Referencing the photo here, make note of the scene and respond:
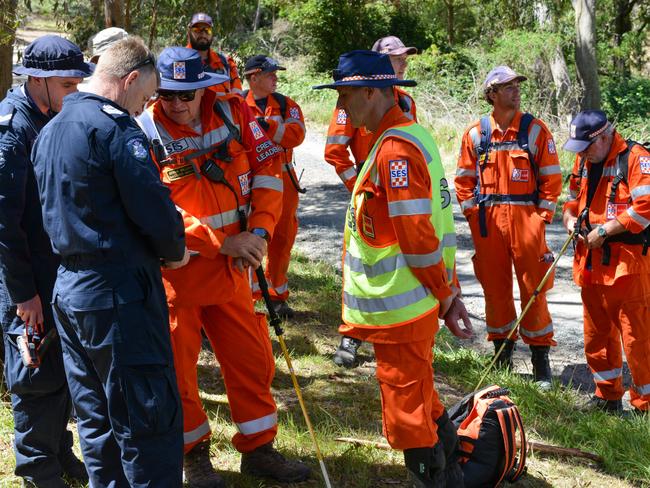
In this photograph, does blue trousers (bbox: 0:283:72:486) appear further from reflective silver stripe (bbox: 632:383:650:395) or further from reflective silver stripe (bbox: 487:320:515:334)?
reflective silver stripe (bbox: 632:383:650:395)

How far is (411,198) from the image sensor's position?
355 centimetres

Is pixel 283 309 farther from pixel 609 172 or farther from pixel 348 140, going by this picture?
pixel 609 172

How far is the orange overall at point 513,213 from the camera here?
6.15m

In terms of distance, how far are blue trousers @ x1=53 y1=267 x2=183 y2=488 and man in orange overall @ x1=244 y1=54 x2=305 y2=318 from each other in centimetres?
384

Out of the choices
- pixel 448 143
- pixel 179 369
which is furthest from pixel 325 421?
pixel 448 143

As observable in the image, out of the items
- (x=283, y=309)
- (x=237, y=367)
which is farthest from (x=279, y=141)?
(x=237, y=367)

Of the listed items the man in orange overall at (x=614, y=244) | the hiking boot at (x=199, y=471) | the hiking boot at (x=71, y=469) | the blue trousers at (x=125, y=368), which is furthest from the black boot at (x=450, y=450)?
the man in orange overall at (x=614, y=244)

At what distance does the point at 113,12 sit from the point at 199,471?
5724mm

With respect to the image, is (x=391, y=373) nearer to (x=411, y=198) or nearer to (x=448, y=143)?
(x=411, y=198)

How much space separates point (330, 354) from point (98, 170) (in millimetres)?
3740

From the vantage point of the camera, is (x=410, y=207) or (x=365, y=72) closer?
(x=410, y=207)

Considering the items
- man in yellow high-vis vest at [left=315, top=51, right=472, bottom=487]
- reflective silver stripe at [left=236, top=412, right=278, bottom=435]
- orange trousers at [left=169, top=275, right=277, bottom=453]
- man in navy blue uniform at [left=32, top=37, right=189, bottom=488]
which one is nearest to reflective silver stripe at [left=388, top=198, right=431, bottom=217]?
man in yellow high-vis vest at [left=315, top=51, right=472, bottom=487]

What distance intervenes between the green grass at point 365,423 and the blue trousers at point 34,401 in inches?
14.2

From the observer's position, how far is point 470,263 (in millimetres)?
9406
